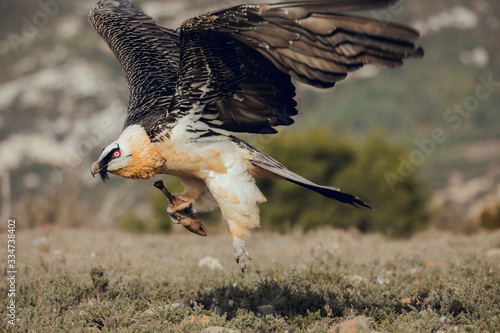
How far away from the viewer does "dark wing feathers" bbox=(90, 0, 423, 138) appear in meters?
3.69

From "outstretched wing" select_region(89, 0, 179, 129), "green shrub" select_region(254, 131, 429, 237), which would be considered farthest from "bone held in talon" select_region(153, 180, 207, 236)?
"green shrub" select_region(254, 131, 429, 237)

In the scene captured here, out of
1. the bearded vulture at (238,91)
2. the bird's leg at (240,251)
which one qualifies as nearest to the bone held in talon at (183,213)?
the bearded vulture at (238,91)

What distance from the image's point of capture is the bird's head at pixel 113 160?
184 inches

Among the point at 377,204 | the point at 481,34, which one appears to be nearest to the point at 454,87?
the point at 481,34

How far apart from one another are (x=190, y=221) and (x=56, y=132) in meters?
73.9

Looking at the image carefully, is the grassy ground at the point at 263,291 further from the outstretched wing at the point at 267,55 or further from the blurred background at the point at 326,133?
the blurred background at the point at 326,133

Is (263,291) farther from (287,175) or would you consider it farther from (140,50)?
(140,50)

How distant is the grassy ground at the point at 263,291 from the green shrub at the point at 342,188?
8.72 metres

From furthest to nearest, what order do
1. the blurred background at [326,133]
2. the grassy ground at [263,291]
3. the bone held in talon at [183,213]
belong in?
the blurred background at [326,133], the bone held in talon at [183,213], the grassy ground at [263,291]

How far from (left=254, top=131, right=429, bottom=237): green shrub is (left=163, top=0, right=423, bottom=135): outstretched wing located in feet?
36.8

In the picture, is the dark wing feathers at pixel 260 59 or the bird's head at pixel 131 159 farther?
the bird's head at pixel 131 159

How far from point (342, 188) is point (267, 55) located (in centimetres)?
1347

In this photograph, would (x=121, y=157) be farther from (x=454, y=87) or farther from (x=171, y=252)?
(x=454, y=87)

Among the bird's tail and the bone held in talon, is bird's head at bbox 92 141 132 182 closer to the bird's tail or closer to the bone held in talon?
the bone held in talon
